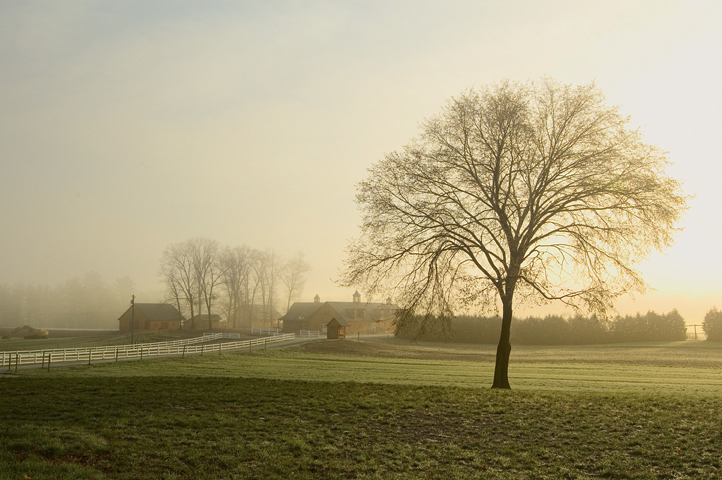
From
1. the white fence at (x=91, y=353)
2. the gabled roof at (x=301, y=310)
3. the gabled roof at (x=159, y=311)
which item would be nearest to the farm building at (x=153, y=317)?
the gabled roof at (x=159, y=311)

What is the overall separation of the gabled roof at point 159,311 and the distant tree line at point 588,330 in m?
50.1

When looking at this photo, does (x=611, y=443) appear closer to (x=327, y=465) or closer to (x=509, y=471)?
(x=509, y=471)

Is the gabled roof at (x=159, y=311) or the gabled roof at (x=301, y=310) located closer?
the gabled roof at (x=159, y=311)

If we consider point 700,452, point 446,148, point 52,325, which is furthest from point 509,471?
point 52,325

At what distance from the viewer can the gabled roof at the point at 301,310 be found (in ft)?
366

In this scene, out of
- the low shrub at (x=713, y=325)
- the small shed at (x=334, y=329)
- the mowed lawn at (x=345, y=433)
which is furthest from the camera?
the small shed at (x=334, y=329)

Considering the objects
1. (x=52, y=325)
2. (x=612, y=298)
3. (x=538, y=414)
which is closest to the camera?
(x=538, y=414)

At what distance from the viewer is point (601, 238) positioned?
22.4 metres

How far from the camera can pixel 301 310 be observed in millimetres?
112938

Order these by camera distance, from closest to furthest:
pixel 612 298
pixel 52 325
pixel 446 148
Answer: pixel 612 298
pixel 446 148
pixel 52 325

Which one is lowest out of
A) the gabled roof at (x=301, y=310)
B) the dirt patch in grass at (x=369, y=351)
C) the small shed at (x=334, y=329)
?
the dirt patch in grass at (x=369, y=351)

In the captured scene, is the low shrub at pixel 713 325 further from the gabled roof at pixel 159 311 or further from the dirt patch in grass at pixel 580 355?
the gabled roof at pixel 159 311

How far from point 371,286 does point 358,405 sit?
6.82 metres

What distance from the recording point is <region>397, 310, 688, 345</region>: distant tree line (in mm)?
82875
